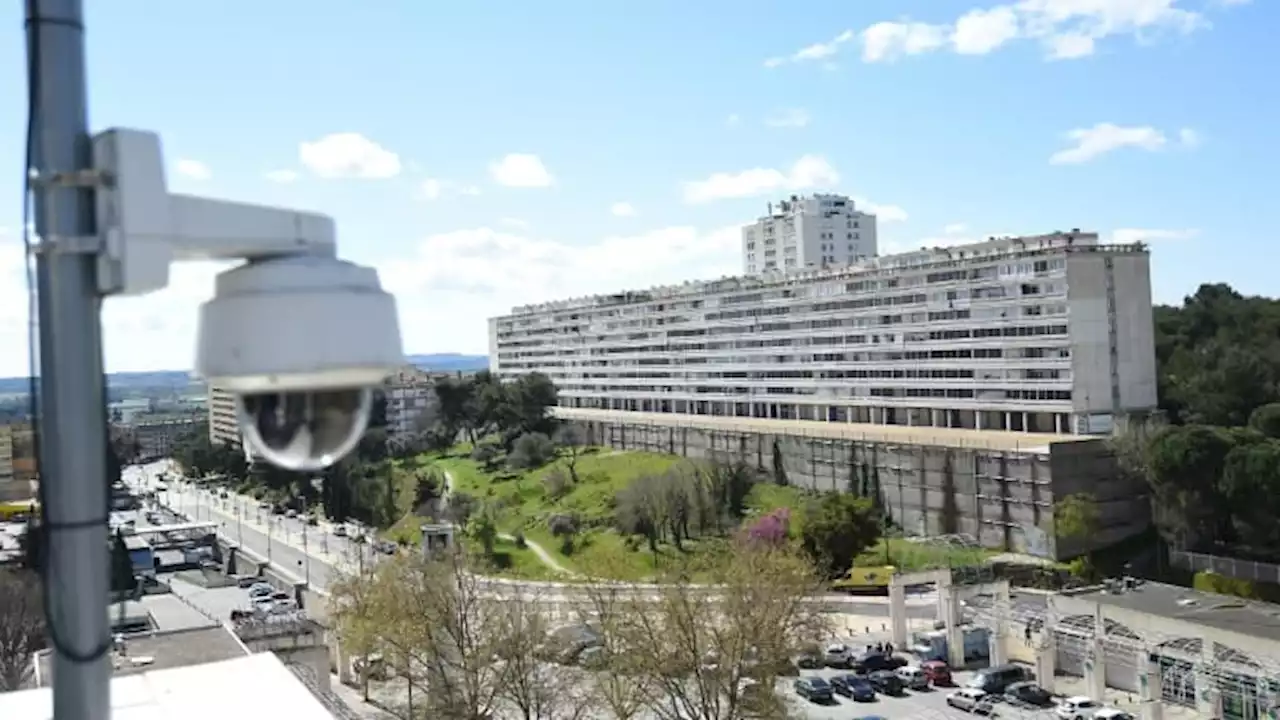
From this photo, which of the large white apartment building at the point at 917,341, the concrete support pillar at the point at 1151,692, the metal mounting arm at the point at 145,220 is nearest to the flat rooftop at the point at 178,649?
the metal mounting arm at the point at 145,220

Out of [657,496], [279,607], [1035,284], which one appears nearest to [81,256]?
[279,607]

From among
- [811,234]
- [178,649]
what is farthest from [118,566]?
[811,234]

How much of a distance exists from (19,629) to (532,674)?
5.92 m

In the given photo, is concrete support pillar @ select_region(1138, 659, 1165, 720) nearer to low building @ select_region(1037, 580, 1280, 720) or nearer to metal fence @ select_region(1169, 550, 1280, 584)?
low building @ select_region(1037, 580, 1280, 720)

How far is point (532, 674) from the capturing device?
11227 mm

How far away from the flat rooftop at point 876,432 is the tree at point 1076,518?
1.06m

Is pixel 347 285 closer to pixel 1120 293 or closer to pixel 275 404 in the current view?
pixel 275 404

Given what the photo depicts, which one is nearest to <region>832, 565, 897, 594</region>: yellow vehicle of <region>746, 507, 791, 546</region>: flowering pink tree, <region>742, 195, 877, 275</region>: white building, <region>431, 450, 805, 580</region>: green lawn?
<region>746, 507, 791, 546</region>: flowering pink tree

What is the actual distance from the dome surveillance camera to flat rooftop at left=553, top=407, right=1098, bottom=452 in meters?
20.6

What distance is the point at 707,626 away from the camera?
36.1 feet

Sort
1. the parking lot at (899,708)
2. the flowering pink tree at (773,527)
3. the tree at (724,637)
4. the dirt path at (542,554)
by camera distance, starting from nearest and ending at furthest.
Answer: the tree at (724,637), the parking lot at (899,708), the flowering pink tree at (773,527), the dirt path at (542,554)

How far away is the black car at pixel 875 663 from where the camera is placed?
15.0 metres

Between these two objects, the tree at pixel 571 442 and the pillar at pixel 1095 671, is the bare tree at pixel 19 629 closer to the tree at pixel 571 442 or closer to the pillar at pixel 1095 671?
the pillar at pixel 1095 671

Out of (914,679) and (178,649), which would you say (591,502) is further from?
(178,649)
